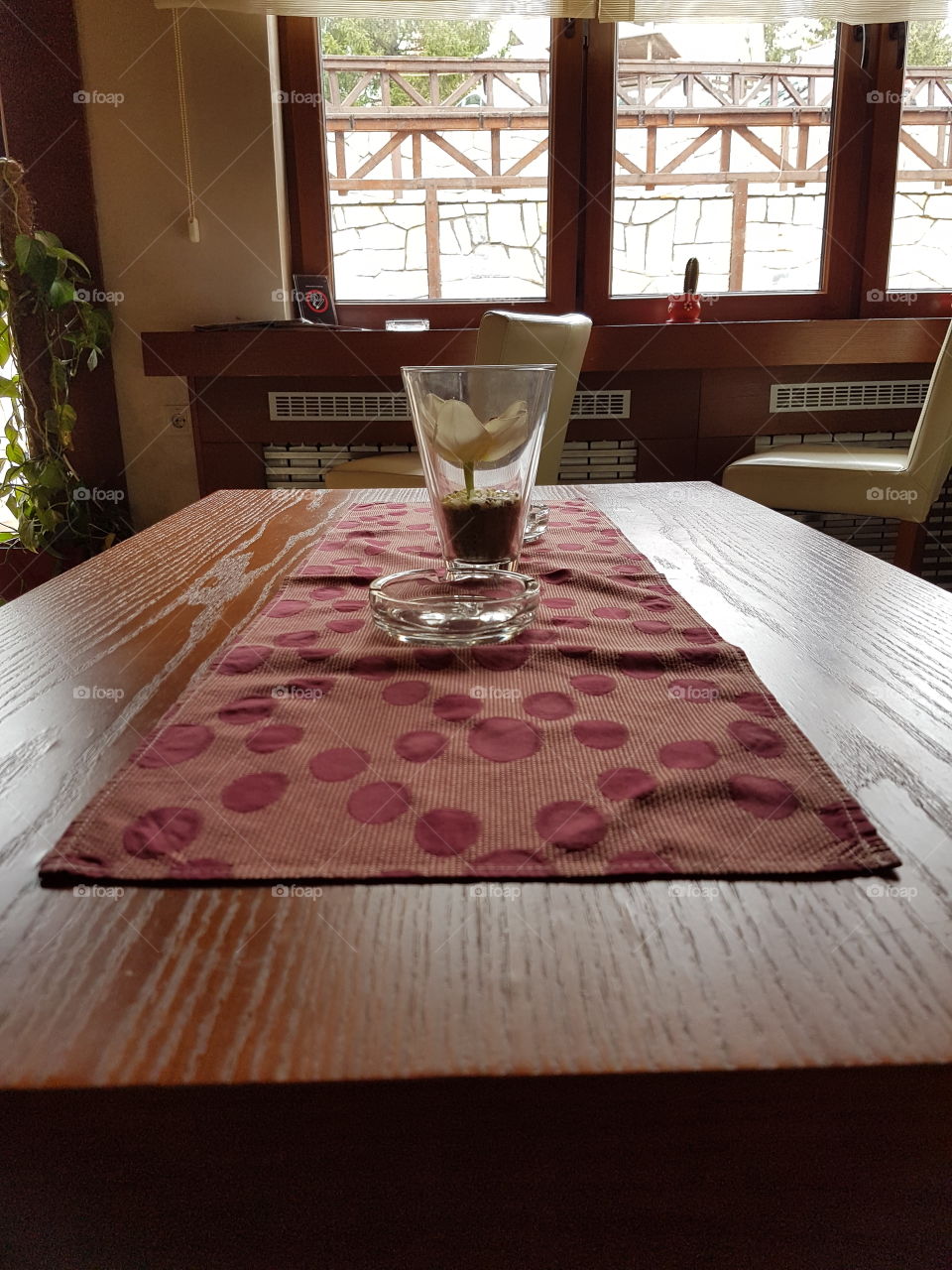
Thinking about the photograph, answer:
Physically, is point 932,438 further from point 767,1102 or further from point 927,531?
point 767,1102

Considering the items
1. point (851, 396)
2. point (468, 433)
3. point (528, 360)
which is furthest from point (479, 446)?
point (851, 396)

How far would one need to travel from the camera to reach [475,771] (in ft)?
1.33

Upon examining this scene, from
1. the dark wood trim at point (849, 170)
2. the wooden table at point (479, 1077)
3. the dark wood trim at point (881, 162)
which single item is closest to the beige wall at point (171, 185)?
the dark wood trim at point (849, 170)

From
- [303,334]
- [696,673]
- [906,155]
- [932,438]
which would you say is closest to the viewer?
[696,673]

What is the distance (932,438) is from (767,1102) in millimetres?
2181

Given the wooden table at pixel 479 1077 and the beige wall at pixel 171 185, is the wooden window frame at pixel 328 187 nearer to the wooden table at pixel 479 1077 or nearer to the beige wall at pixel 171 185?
the beige wall at pixel 171 185

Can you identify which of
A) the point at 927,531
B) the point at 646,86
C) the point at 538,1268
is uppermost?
the point at 646,86

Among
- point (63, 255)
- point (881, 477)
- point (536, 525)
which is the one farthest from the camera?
point (63, 255)

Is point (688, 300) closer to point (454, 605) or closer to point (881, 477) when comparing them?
point (881, 477)

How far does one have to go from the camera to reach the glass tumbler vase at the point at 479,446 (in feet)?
2.15

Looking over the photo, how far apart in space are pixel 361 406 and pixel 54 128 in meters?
1.21

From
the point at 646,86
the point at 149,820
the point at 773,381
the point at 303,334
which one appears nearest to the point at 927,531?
the point at 773,381

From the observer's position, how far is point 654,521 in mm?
1058

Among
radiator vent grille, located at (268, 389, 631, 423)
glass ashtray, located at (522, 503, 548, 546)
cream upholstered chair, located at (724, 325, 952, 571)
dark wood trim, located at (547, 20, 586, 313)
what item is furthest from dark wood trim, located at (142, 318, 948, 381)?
glass ashtray, located at (522, 503, 548, 546)
